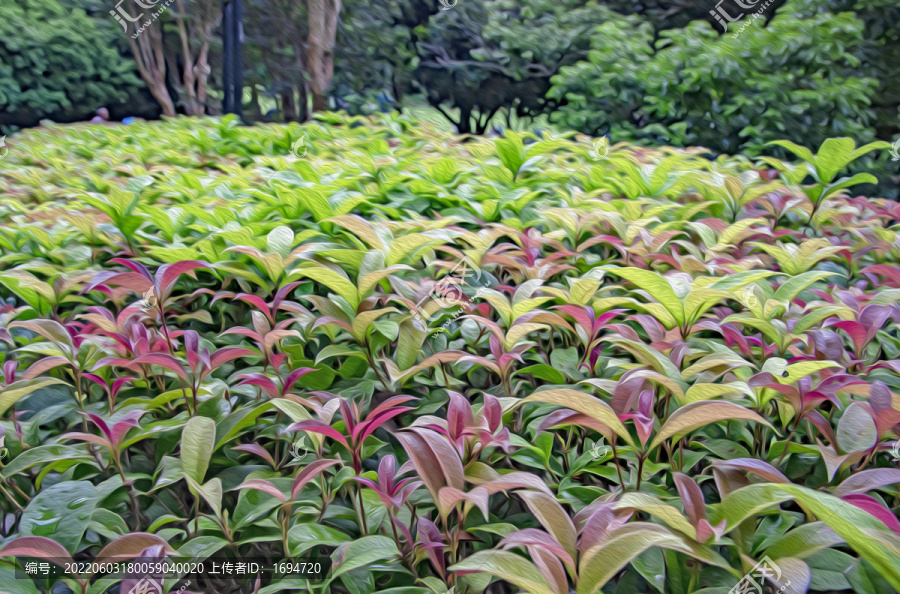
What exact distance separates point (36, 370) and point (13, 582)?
1.38 feet

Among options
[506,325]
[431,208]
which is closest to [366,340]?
[506,325]

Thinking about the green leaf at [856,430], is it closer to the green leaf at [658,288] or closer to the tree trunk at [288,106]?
the green leaf at [658,288]

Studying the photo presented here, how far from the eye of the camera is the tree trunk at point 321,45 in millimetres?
7945

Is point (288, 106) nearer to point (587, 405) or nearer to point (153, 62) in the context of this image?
point (153, 62)

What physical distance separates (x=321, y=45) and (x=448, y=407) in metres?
8.05

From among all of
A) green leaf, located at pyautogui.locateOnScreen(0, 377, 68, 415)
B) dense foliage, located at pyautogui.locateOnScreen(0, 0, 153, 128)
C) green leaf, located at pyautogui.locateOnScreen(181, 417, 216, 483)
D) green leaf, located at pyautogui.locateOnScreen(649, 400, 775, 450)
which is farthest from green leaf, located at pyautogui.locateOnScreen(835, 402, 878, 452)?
dense foliage, located at pyautogui.locateOnScreen(0, 0, 153, 128)

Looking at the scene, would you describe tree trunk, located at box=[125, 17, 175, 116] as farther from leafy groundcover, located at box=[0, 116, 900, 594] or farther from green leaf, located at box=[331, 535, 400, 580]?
green leaf, located at box=[331, 535, 400, 580]

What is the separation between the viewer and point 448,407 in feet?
3.67

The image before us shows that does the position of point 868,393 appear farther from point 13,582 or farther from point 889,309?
point 13,582

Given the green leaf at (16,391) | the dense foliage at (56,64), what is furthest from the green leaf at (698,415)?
the dense foliage at (56,64)

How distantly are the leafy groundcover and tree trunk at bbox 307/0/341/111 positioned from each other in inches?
268

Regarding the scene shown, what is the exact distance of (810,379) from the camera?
111cm

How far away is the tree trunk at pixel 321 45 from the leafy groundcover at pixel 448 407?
6.80 meters

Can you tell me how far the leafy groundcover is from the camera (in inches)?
35.0
